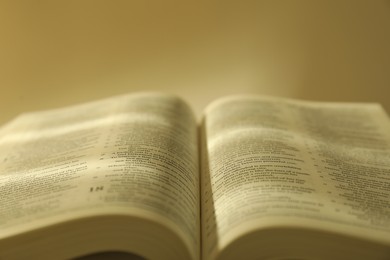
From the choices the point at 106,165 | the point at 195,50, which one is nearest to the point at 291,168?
the point at 106,165

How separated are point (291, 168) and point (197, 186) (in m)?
0.13

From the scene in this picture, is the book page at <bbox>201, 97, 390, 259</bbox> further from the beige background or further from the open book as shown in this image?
the beige background

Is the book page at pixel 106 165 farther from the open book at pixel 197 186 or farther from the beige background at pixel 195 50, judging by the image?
the beige background at pixel 195 50

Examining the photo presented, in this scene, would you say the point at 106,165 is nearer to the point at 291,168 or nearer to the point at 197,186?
the point at 197,186

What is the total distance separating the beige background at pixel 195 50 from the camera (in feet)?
2.78

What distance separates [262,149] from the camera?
516mm

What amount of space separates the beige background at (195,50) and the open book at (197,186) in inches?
8.8

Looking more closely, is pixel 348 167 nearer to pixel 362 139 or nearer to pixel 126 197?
pixel 362 139

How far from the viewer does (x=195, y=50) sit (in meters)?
0.87

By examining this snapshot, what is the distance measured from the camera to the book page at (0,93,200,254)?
0.40 meters

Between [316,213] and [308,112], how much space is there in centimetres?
30

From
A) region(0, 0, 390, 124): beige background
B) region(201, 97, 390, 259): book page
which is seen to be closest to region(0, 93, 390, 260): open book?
region(201, 97, 390, 259): book page

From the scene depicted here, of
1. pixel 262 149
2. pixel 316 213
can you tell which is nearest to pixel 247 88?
pixel 262 149

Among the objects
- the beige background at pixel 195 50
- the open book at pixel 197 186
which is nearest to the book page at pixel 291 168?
the open book at pixel 197 186
